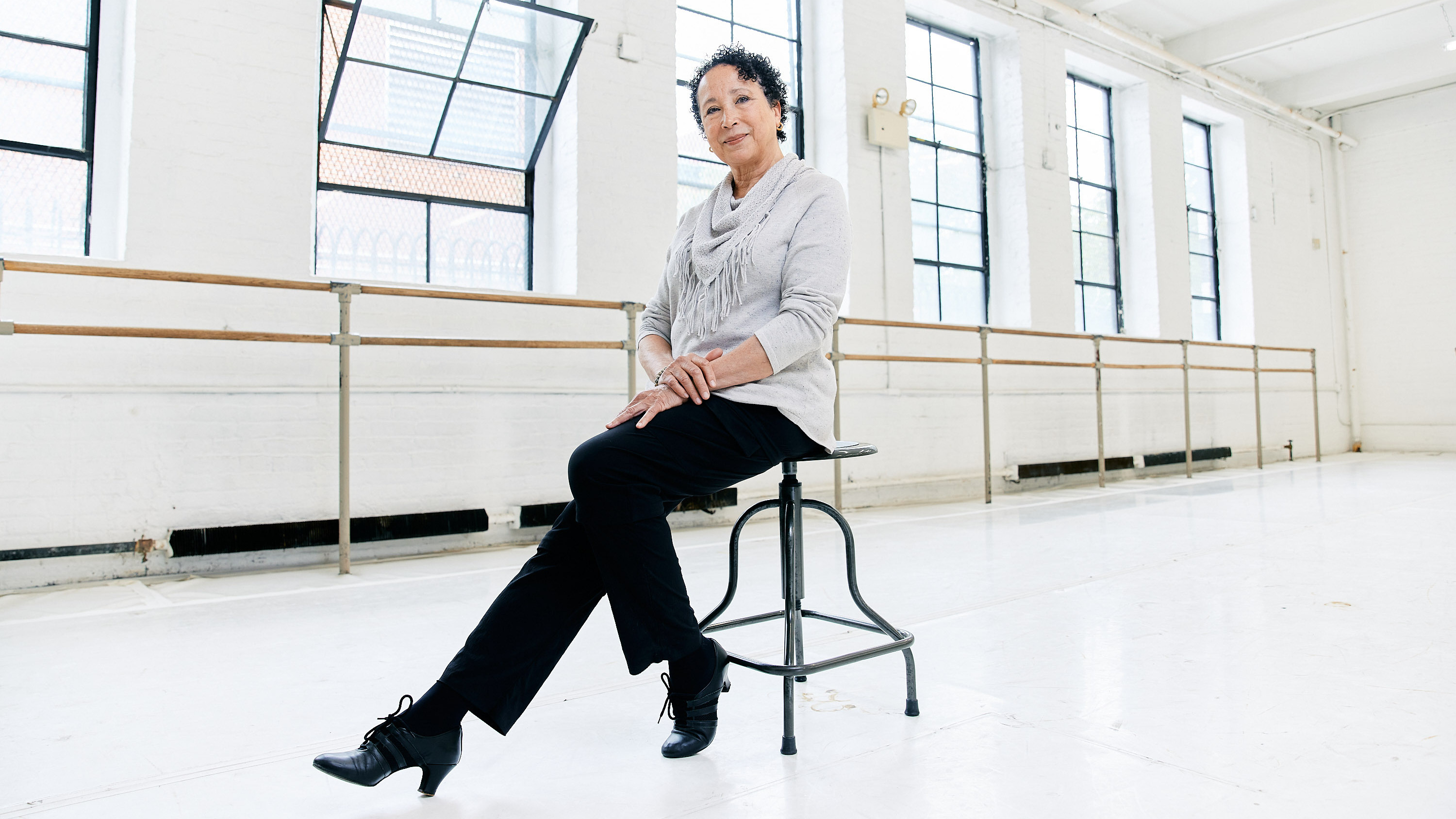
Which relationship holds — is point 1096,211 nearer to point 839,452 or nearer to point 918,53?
point 918,53

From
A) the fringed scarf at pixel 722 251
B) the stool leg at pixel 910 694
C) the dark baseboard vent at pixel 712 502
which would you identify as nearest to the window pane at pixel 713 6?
the dark baseboard vent at pixel 712 502

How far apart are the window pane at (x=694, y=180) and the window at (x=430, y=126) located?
3.07 ft

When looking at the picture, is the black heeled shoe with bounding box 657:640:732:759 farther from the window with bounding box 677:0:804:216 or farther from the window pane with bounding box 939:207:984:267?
the window pane with bounding box 939:207:984:267

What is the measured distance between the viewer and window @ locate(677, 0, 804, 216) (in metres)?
4.71

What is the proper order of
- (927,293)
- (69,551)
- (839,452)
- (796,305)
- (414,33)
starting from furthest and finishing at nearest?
1. (927,293)
2. (414,33)
3. (69,551)
4. (839,452)
5. (796,305)

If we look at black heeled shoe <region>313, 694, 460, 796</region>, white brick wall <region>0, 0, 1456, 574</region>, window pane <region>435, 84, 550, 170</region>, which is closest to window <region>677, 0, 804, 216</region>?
white brick wall <region>0, 0, 1456, 574</region>

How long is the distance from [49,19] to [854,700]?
369cm

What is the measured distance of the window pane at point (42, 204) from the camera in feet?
9.80

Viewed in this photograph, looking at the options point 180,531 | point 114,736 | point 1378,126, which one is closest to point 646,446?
point 114,736

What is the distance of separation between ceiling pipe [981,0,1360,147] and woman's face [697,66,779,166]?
5.20m

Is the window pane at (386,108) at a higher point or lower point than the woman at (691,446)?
higher

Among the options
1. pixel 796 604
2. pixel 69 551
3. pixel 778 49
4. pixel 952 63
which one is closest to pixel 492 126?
pixel 778 49

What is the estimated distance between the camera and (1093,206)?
698 cm

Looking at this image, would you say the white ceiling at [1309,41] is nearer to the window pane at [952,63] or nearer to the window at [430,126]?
the window pane at [952,63]
